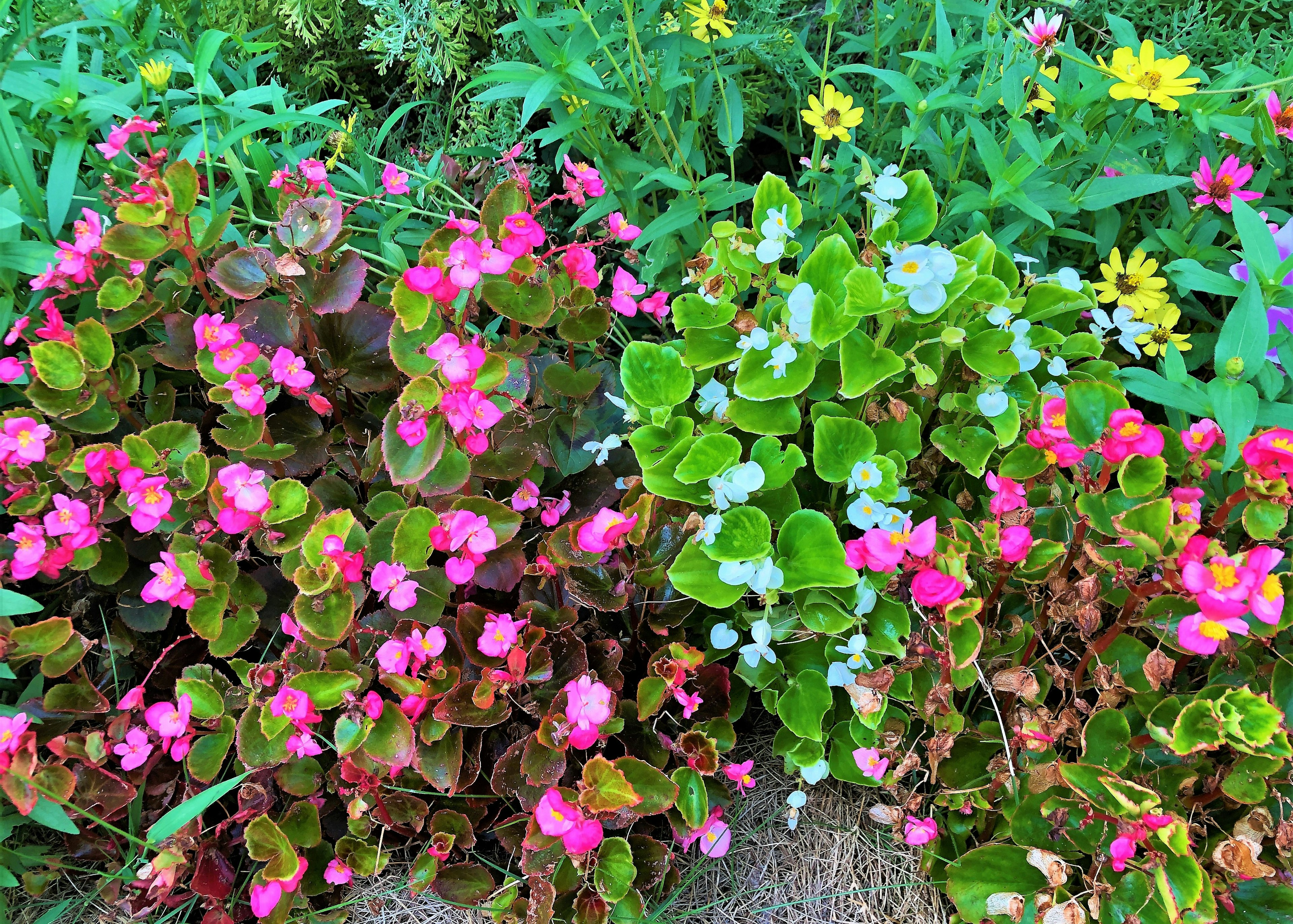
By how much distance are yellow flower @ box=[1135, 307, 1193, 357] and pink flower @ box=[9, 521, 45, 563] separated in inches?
75.2

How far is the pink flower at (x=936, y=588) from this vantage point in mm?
1168

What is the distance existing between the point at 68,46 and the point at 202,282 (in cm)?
50

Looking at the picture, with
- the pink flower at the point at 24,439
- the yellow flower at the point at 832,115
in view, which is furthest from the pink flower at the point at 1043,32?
the pink flower at the point at 24,439

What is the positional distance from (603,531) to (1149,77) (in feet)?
3.81

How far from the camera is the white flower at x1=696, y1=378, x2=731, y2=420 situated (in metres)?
1.48

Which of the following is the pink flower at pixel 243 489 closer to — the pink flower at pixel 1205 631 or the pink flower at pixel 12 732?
the pink flower at pixel 12 732

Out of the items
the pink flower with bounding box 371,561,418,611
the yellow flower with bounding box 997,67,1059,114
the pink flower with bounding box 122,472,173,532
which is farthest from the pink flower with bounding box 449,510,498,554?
the yellow flower with bounding box 997,67,1059,114

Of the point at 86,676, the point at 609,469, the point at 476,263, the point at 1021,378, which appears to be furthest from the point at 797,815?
the point at 86,676

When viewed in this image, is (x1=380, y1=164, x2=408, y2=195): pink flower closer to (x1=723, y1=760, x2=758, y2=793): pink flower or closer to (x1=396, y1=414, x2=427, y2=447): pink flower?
(x1=396, y1=414, x2=427, y2=447): pink flower

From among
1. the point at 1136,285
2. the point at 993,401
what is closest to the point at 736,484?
the point at 993,401

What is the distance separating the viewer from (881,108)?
2225mm

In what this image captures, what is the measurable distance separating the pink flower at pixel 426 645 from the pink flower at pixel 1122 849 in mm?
969

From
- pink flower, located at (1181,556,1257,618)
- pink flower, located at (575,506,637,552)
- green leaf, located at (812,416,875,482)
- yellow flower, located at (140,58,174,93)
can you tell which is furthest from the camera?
yellow flower, located at (140,58,174,93)

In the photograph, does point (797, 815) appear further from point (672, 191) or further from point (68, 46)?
point (68, 46)
